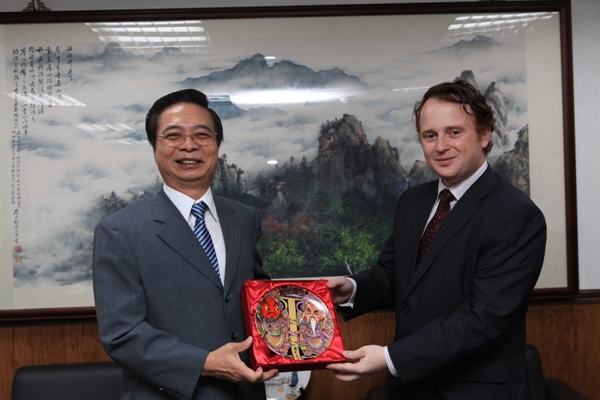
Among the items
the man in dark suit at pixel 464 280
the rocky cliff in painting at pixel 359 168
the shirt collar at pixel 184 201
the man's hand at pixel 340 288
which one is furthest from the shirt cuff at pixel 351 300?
the rocky cliff in painting at pixel 359 168

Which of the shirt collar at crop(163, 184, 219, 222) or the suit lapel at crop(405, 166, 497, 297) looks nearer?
the shirt collar at crop(163, 184, 219, 222)

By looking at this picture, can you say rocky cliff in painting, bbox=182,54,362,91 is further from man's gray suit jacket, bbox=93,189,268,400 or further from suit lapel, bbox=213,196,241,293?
man's gray suit jacket, bbox=93,189,268,400

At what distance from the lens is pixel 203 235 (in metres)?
1.65

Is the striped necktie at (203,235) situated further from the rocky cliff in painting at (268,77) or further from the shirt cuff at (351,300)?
the rocky cliff in painting at (268,77)

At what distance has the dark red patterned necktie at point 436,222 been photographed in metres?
1.86

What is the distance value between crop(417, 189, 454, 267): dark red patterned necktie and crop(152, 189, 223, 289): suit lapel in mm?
721

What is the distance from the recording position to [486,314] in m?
1.65

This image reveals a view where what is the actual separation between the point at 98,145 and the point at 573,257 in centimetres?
247

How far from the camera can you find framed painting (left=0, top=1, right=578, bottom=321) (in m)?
2.67

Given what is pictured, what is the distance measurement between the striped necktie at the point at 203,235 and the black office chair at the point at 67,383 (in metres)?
1.25

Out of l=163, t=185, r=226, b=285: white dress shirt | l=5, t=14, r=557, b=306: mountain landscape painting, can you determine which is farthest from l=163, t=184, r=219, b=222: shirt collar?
l=5, t=14, r=557, b=306: mountain landscape painting

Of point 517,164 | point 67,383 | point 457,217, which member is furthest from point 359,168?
point 67,383

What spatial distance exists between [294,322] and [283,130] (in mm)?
1358

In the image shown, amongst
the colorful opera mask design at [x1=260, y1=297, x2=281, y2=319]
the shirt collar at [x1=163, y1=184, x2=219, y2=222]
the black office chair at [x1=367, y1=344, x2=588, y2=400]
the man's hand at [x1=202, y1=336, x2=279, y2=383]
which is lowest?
the black office chair at [x1=367, y1=344, x2=588, y2=400]
